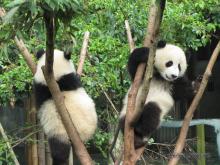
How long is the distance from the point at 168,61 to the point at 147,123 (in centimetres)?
54

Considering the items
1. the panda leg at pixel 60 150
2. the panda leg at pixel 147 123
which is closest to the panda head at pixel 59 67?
the panda leg at pixel 60 150

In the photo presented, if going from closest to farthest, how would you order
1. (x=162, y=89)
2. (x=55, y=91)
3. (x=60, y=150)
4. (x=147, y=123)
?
(x=55, y=91)
(x=147, y=123)
(x=60, y=150)
(x=162, y=89)

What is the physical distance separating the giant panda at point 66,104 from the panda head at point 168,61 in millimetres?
611

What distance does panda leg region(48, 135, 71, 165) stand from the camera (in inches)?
150

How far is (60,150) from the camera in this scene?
3838mm

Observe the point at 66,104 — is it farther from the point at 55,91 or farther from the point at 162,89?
the point at 55,91

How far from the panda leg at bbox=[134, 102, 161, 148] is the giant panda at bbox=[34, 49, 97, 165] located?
0.47m

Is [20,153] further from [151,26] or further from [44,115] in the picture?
[151,26]

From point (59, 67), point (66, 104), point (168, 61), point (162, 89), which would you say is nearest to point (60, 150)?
point (66, 104)

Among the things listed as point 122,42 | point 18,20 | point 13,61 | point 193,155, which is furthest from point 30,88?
point 18,20

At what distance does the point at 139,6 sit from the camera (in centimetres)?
469

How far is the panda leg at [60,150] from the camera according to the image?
3.82 meters

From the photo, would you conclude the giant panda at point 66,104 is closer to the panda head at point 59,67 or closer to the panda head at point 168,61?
the panda head at point 59,67

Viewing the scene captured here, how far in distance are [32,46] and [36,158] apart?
77.8 inches
